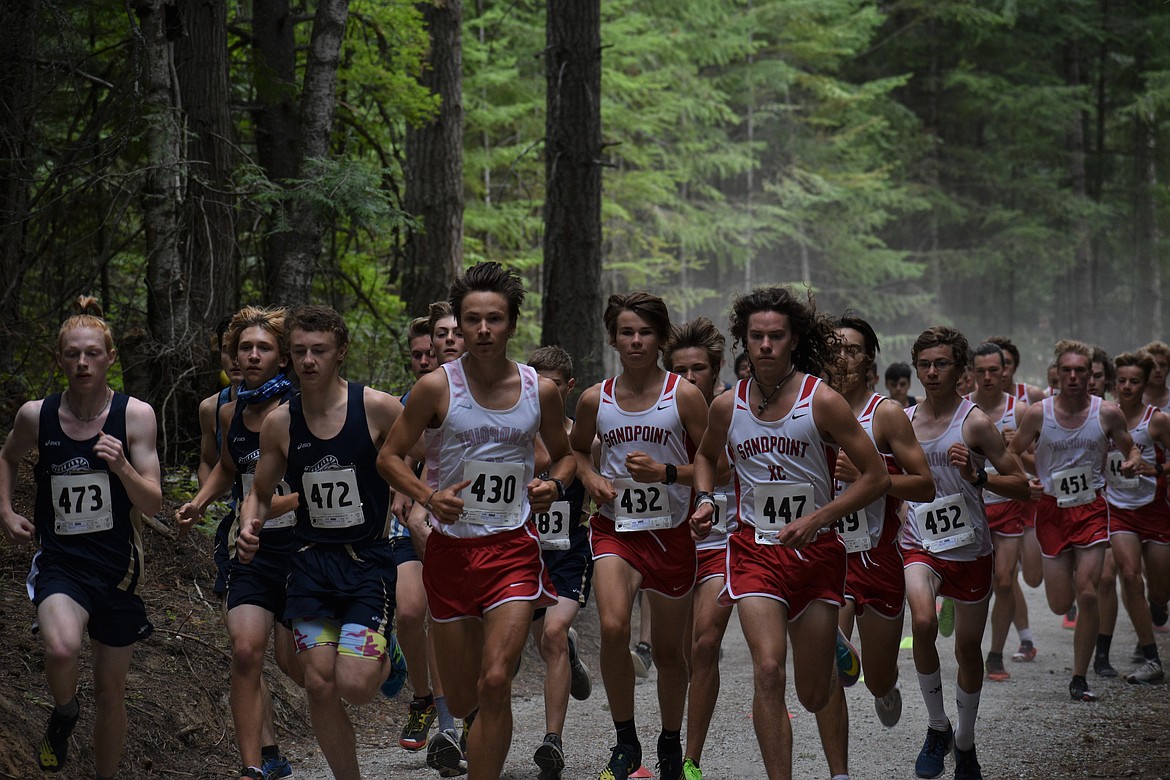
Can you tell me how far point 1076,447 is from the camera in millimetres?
9281

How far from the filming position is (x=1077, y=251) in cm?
4091

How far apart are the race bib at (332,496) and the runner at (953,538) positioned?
3061 millimetres

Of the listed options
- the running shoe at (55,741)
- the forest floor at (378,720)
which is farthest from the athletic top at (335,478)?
the forest floor at (378,720)

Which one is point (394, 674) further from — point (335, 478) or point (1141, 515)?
point (1141, 515)

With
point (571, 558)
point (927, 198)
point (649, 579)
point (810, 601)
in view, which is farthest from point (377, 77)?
point (927, 198)

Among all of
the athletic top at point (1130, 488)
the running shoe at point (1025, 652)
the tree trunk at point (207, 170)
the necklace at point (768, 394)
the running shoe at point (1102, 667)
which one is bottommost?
the running shoe at point (1025, 652)

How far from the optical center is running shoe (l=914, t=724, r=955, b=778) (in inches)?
262

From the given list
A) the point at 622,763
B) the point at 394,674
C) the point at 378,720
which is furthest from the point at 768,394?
the point at 378,720

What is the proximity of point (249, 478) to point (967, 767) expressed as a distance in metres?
3.96

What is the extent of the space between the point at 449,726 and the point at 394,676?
0.51 metres

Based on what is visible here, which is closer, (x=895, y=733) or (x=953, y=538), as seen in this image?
(x=953, y=538)

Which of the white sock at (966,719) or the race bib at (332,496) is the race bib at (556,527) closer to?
the race bib at (332,496)

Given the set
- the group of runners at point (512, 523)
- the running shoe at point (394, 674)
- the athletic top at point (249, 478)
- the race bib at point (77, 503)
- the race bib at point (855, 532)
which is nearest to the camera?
the group of runners at point (512, 523)

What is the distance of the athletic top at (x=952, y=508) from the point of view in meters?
6.81
